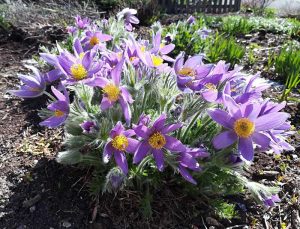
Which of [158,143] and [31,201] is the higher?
[158,143]

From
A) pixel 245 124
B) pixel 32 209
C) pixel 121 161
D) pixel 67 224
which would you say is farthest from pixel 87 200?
pixel 245 124

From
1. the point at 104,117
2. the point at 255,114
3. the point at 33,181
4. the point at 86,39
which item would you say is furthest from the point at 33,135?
the point at 255,114

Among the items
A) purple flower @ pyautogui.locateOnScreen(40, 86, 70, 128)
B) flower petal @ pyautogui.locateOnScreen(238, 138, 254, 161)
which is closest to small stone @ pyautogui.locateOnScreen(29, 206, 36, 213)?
purple flower @ pyautogui.locateOnScreen(40, 86, 70, 128)

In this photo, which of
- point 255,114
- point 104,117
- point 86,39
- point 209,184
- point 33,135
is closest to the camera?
point 255,114

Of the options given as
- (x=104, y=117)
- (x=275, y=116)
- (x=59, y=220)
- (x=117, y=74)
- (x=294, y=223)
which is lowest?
(x=294, y=223)

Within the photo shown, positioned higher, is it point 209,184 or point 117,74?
point 117,74

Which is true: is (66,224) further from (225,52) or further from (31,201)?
(225,52)

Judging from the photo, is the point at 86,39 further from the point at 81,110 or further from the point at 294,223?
the point at 294,223
